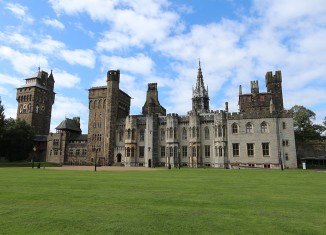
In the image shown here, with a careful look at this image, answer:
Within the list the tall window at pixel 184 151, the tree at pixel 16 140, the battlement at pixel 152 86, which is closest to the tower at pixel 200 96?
the battlement at pixel 152 86

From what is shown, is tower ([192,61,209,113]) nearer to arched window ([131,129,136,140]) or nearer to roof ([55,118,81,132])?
arched window ([131,129,136,140])

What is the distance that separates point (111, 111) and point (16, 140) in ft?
76.8

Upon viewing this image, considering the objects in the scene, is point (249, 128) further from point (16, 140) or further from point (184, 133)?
point (16, 140)

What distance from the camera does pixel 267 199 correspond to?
37.5 ft

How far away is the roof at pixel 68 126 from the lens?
71.6m

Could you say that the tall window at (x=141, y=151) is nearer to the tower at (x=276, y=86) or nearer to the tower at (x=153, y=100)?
the tower at (x=153, y=100)

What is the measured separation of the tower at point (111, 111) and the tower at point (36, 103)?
32.5 m

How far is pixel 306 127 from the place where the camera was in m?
67.0

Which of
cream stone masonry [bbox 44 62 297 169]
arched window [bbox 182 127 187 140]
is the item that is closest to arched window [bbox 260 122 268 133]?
cream stone masonry [bbox 44 62 297 169]

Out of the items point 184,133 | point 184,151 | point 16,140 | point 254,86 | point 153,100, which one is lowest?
point 184,151

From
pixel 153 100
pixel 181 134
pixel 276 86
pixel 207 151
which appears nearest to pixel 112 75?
pixel 153 100

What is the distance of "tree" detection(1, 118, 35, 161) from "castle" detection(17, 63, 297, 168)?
609 cm

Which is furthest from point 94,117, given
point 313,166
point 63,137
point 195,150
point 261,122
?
point 313,166

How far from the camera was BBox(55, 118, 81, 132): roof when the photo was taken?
71625 millimetres
